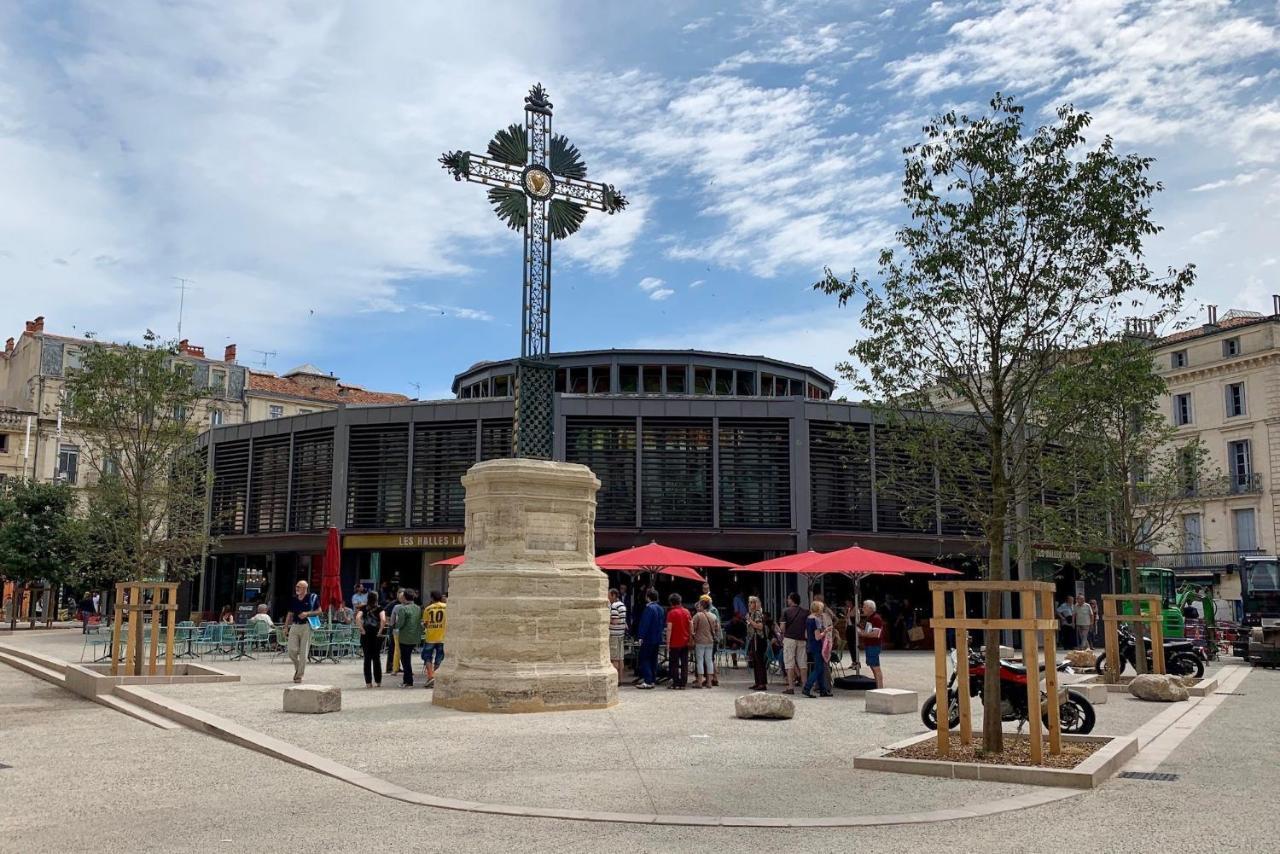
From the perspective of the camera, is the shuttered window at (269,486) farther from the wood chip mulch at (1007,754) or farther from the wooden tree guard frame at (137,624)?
the wood chip mulch at (1007,754)

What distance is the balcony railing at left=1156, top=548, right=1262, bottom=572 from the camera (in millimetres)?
45688

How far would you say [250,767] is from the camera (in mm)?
8820

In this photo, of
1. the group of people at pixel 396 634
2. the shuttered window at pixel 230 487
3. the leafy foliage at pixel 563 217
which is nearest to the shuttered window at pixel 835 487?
the group of people at pixel 396 634

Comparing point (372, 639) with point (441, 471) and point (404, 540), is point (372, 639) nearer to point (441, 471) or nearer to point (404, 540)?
point (404, 540)

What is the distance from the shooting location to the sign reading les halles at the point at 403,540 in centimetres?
2742

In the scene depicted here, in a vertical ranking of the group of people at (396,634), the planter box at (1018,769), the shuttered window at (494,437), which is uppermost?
the shuttered window at (494,437)

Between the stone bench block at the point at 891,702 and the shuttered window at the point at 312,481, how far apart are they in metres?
19.0

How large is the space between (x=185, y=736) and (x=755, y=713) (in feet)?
20.1

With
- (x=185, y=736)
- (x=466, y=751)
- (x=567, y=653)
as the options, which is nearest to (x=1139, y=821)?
(x=466, y=751)

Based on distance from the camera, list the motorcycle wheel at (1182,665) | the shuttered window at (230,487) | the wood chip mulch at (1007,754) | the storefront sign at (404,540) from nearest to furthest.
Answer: the wood chip mulch at (1007,754), the motorcycle wheel at (1182,665), the storefront sign at (404,540), the shuttered window at (230,487)

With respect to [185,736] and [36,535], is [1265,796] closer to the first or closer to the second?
[185,736]

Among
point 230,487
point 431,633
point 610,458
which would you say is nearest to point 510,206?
point 431,633

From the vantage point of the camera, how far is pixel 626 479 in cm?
2709

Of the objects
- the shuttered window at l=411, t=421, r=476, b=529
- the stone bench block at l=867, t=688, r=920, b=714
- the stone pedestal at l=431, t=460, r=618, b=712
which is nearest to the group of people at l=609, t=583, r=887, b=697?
the stone bench block at l=867, t=688, r=920, b=714
